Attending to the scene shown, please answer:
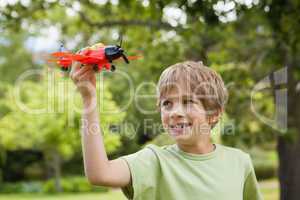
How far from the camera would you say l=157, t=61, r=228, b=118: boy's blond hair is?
1.72 m

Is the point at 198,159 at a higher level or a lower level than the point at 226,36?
lower

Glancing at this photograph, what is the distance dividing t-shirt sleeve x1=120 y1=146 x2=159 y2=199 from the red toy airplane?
30cm

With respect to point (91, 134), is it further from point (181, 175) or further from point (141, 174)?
point (181, 175)

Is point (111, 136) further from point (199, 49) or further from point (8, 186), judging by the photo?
point (8, 186)

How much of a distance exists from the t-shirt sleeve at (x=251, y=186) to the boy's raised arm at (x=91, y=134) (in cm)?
62

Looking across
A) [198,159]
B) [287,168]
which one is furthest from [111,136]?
[198,159]

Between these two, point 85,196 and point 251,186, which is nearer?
point 251,186

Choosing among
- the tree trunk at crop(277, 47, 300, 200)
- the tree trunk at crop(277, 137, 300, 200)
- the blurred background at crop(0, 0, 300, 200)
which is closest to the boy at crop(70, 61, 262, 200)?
the blurred background at crop(0, 0, 300, 200)

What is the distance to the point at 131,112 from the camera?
5949mm

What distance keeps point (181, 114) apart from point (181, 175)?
0.20 meters

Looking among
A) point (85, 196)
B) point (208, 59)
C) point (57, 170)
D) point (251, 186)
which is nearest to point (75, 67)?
point (251, 186)

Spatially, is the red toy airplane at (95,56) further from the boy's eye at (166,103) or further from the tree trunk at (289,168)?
the tree trunk at (289,168)

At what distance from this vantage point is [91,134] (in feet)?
4.73

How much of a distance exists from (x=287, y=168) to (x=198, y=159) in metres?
5.78
